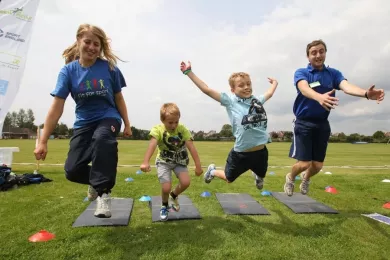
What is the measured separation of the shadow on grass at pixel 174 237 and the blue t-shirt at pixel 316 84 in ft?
7.23

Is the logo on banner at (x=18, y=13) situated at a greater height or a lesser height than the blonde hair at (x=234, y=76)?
greater

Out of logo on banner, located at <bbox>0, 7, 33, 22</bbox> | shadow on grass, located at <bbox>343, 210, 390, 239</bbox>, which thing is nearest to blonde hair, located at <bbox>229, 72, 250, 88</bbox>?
shadow on grass, located at <bbox>343, 210, 390, 239</bbox>

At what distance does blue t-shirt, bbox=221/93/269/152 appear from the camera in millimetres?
4770

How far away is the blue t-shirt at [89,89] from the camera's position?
399 cm

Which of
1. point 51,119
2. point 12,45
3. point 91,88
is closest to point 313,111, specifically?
point 91,88

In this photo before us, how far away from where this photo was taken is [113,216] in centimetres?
459

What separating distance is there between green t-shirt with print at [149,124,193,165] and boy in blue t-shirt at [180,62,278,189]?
0.75 metres

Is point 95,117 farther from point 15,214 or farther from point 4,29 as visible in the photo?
point 4,29

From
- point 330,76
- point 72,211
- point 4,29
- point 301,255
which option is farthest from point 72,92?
point 4,29

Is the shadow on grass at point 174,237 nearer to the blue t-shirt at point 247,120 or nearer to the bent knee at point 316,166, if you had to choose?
the blue t-shirt at point 247,120

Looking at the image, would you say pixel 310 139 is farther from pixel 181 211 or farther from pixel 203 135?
pixel 203 135

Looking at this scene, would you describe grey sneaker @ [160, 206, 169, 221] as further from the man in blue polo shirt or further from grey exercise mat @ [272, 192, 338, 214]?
the man in blue polo shirt

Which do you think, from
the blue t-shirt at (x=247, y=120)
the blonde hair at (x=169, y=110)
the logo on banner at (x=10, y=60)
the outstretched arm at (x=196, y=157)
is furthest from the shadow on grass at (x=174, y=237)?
the logo on banner at (x=10, y=60)

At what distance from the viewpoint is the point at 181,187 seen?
484 cm
